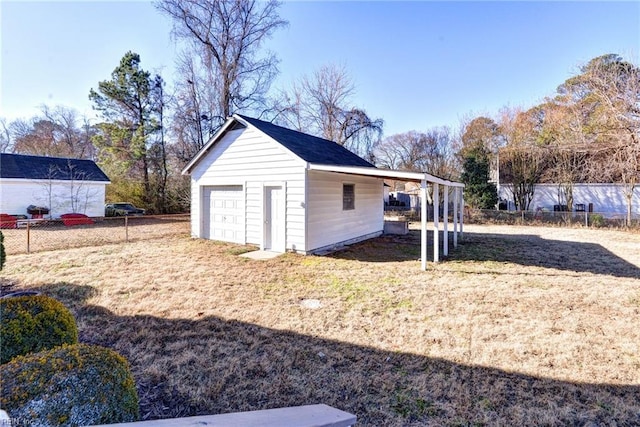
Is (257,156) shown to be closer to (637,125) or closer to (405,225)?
(405,225)

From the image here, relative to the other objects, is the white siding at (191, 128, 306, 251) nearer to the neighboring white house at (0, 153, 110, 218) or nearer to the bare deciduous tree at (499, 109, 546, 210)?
the neighboring white house at (0, 153, 110, 218)

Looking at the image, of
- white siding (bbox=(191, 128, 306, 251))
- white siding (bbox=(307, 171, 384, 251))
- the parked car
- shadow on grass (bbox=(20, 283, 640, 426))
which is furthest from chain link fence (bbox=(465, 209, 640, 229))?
the parked car

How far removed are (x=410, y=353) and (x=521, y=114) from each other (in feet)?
78.9

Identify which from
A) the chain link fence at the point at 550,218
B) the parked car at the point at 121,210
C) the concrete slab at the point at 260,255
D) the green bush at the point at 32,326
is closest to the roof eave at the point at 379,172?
the concrete slab at the point at 260,255

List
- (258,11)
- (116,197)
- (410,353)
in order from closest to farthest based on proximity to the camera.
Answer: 1. (410,353)
2. (258,11)
3. (116,197)

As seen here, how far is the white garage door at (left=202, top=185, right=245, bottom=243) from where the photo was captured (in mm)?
10477

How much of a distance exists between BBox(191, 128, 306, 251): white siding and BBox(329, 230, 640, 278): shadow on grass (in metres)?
1.79

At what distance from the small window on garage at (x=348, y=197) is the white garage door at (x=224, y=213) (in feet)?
11.3

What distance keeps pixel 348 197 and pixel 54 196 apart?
18.8m

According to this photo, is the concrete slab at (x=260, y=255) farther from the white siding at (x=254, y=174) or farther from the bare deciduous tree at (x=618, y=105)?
the bare deciduous tree at (x=618, y=105)

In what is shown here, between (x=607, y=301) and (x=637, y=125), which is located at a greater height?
(x=637, y=125)

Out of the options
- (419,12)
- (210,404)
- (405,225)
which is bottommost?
(210,404)

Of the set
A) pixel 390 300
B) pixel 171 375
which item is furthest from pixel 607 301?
pixel 171 375

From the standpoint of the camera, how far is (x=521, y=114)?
2212 cm
